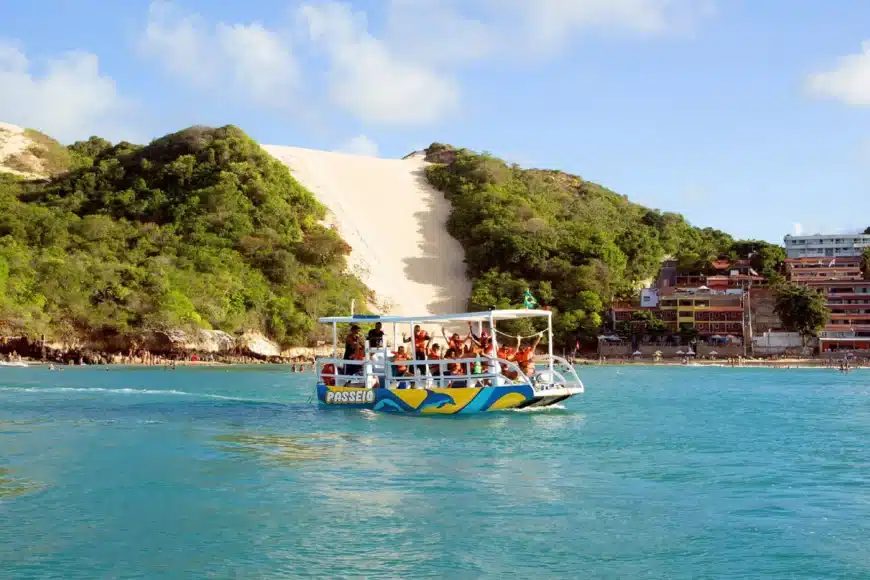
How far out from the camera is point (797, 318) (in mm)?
74750

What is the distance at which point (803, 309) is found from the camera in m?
74.1

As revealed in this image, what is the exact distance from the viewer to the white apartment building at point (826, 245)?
372 ft

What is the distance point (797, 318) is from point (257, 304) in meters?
40.3

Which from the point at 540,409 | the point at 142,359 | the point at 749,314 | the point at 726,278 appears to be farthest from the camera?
the point at 726,278

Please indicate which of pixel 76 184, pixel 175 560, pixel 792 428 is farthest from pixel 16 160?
pixel 175 560

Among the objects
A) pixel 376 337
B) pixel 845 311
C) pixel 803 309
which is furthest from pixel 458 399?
pixel 845 311

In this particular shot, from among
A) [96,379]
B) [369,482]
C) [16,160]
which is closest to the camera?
[369,482]

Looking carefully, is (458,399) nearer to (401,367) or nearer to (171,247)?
(401,367)

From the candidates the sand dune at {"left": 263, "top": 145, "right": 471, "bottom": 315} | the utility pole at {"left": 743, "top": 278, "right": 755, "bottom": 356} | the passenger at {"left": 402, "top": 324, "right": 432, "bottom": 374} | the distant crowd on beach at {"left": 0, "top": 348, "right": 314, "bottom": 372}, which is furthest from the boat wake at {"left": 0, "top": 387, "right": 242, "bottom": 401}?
the utility pole at {"left": 743, "top": 278, "right": 755, "bottom": 356}

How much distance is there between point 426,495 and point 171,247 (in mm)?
59920

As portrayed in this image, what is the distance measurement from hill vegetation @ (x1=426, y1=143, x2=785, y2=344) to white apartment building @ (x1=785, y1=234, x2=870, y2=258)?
12248 mm

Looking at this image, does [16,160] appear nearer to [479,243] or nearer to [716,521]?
[479,243]

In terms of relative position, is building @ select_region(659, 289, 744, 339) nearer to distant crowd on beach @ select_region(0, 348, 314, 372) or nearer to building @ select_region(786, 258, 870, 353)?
building @ select_region(786, 258, 870, 353)

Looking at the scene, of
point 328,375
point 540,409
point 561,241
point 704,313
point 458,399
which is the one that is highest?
point 561,241
